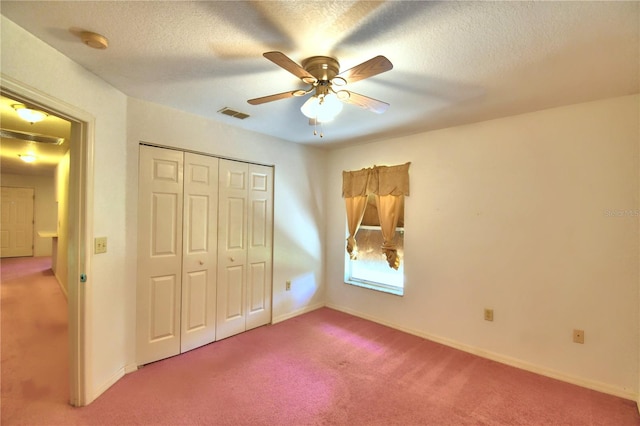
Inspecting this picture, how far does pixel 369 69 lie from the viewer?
1.45 m

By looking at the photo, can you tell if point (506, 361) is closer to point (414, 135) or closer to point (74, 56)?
point (414, 135)

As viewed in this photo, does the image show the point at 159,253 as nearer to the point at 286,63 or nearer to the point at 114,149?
the point at 114,149

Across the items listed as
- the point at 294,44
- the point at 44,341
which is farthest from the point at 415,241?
the point at 44,341

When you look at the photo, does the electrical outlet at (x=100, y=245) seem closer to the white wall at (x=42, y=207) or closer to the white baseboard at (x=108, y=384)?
the white baseboard at (x=108, y=384)

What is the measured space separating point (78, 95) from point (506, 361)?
4.13 metres

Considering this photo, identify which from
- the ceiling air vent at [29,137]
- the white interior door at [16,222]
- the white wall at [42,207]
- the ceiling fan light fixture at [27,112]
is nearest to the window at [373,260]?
the ceiling fan light fixture at [27,112]

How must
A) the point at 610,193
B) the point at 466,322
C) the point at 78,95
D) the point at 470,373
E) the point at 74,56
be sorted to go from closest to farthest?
the point at 74,56
the point at 78,95
the point at 610,193
the point at 470,373
the point at 466,322

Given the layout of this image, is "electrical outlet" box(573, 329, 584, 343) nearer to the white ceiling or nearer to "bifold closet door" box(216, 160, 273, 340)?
the white ceiling

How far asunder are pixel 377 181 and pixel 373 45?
2.10m

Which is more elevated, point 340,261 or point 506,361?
point 340,261

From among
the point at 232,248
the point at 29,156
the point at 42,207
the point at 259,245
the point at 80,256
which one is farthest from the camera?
the point at 42,207

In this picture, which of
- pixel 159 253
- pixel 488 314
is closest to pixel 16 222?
pixel 159 253

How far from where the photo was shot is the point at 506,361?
263 centimetres

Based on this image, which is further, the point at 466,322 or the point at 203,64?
the point at 466,322
